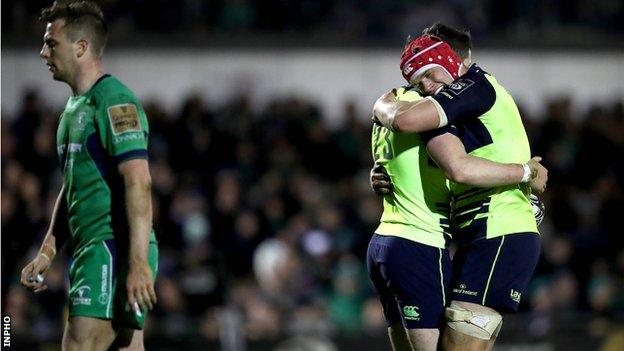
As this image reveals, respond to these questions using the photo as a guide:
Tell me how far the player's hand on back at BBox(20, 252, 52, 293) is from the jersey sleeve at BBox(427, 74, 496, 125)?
7.19ft

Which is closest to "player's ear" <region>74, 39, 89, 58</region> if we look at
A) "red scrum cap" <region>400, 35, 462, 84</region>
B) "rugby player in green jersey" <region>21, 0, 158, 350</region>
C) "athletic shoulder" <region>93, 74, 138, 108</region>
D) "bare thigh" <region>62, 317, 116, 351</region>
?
"rugby player in green jersey" <region>21, 0, 158, 350</region>

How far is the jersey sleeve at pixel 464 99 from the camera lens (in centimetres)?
545

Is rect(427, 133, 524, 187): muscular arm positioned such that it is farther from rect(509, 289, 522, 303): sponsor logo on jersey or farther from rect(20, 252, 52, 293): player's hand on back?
rect(20, 252, 52, 293): player's hand on back

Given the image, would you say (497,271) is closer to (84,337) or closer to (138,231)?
(138,231)

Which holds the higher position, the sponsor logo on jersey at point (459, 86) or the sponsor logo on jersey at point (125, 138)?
the sponsor logo on jersey at point (459, 86)

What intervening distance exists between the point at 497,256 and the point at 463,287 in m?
0.23

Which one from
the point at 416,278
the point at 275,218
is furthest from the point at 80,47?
the point at 275,218

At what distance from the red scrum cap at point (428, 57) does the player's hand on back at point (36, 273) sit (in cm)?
213

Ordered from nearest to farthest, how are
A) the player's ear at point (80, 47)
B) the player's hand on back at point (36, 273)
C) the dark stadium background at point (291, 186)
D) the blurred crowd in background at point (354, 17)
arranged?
Result: the player's ear at point (80, 47) → the player's hand on back at point (36, 273) → the dark stadium background at point (291, 186) → the blurred crowd in background at point (354, 17)

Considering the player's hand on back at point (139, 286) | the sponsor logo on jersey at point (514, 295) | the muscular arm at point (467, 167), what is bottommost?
the sponsor logo on jersey at point (514, 295)

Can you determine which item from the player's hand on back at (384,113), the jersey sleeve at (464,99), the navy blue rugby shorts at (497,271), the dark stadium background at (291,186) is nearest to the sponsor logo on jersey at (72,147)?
the player's hand on back at (384,113)

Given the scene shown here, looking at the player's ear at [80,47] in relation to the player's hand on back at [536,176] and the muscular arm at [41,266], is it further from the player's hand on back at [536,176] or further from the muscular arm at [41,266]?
the player's hand on back at [536,176]

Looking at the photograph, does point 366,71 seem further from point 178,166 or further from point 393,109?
point 393,109

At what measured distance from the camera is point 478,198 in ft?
18.6
